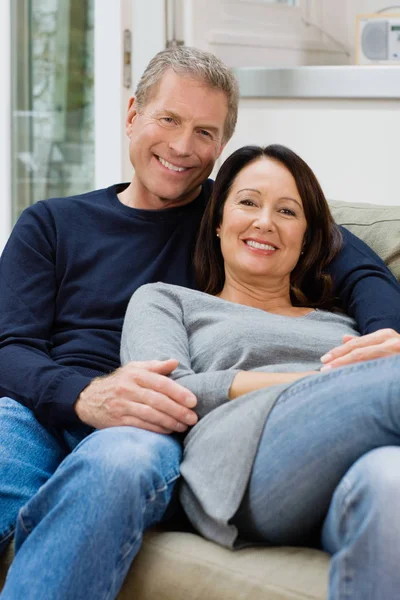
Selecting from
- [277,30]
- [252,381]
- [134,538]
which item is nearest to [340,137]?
[277,30]

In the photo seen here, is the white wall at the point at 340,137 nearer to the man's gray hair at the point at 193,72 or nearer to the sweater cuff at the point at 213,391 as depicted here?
the man's gray hair at the point at 193,72

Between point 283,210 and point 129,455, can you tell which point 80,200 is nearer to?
point 283,210

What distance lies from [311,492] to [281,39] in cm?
240

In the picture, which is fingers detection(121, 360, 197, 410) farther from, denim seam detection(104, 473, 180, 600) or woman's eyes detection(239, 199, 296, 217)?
woman's eyes detection(239, 199, 296, 217)

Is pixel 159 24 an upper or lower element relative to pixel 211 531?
upper

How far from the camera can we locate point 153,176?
202 cm

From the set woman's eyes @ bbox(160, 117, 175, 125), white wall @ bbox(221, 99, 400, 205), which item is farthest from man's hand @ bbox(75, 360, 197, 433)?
white wall @ bbox(221, 99, 400, 205)

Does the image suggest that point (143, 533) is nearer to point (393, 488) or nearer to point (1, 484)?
point (1, 484)

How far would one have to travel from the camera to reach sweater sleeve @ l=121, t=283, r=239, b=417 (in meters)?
1.54

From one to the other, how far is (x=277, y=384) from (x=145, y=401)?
209mm

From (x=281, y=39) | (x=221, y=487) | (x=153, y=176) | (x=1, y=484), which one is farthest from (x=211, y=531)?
(x=281, y=39)

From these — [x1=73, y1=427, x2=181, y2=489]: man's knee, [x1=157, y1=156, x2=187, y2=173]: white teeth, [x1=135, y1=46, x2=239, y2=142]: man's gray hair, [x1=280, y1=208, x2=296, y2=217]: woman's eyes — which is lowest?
[x1=73, y1=427, x2=181, y2=489]: man's knee

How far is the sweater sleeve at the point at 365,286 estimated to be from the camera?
1790 millimetres

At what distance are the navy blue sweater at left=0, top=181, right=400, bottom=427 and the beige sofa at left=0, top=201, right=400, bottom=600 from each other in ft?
1.30
